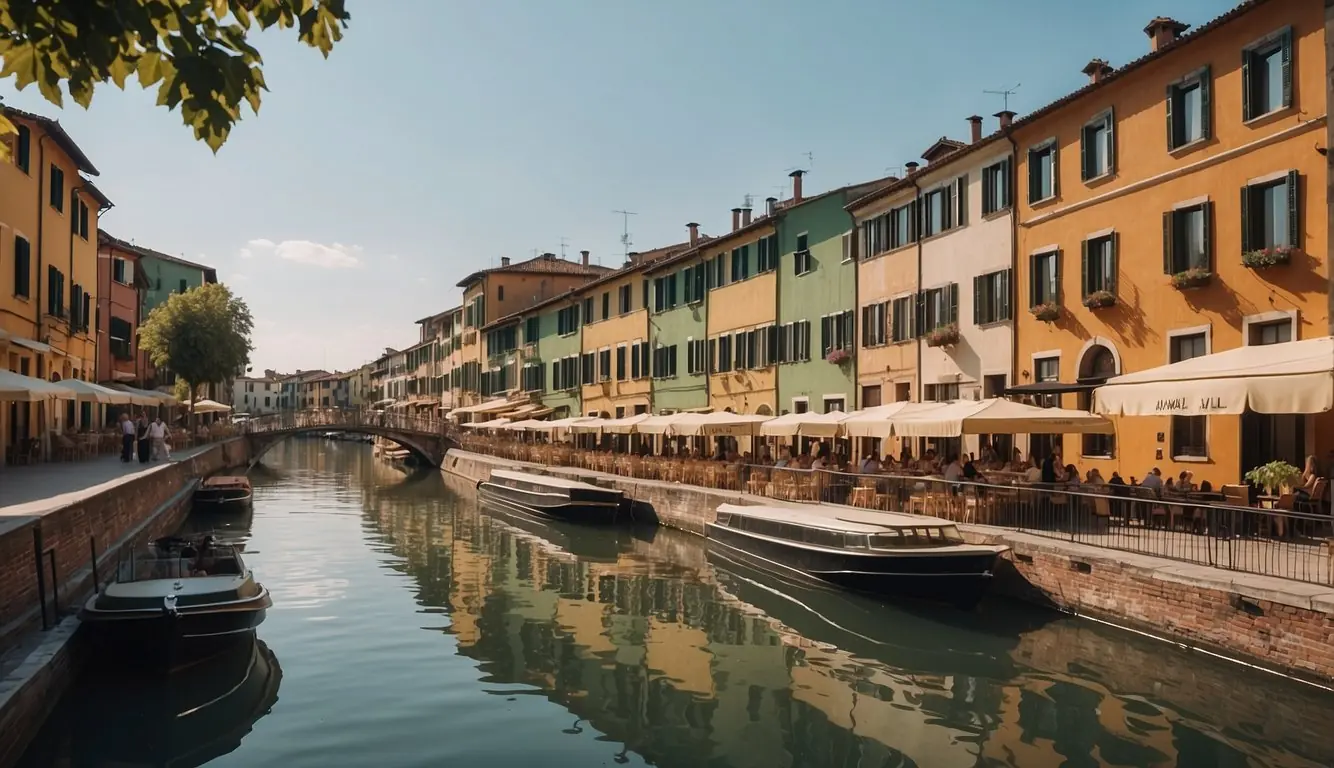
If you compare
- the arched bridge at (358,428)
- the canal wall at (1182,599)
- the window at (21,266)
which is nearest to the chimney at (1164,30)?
the canal wall at (1182,599)

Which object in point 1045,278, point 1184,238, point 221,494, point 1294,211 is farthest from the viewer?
point 221,494

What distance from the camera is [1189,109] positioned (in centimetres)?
1836

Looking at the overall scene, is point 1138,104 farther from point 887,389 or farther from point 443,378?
point 443,378

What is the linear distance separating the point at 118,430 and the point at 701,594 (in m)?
29.1

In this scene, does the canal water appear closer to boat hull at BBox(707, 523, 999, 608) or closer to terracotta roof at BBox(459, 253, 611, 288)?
boat hull at BBox(707, 523, 999, 608)

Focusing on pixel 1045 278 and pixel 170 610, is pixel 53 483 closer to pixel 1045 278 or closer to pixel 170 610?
pixel 170 610

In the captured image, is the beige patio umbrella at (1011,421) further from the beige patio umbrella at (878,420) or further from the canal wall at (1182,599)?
the canal wall at (1182,599)

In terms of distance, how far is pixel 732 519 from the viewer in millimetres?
→ 21547

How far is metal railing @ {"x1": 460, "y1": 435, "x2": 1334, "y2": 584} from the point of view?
1227 centimetres

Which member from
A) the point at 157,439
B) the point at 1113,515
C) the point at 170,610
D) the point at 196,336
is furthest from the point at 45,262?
the point at 1113,515

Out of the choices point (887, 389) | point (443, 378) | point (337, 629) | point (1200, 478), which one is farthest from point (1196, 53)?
point (443, 378)

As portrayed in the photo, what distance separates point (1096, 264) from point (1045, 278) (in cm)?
161

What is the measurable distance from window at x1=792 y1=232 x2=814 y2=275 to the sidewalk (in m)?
18.5

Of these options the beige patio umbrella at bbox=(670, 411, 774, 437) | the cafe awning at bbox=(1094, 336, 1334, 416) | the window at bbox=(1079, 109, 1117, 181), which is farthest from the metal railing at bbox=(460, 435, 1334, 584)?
the window at bbox=(1079, 109, 1117, 181)
